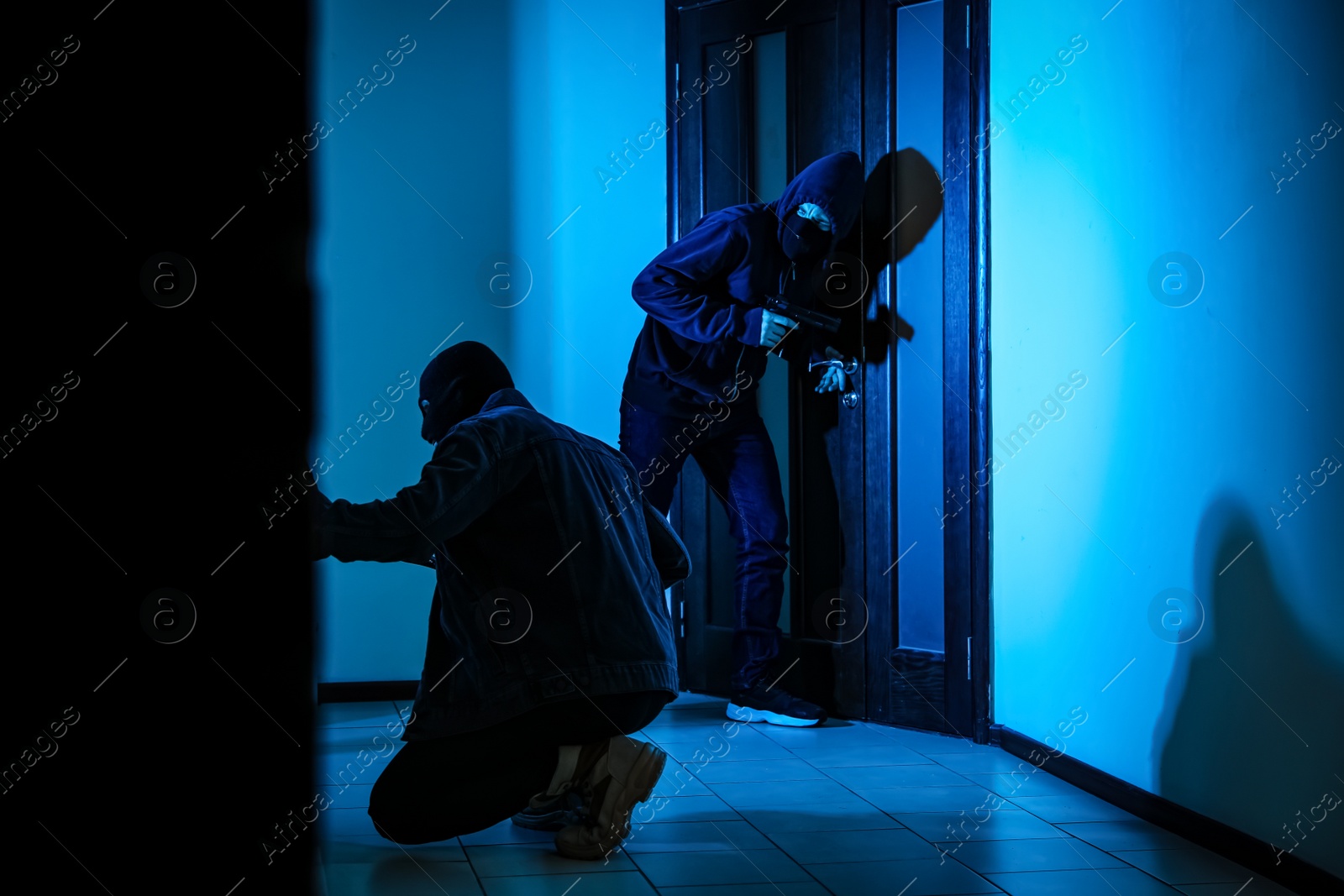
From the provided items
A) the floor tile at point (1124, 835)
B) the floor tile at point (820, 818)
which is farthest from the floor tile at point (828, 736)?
the floor tile at point (1124, 835)

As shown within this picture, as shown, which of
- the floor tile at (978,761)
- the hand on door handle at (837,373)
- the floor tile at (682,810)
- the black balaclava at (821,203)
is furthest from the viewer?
the hand on door handle at (837,373)

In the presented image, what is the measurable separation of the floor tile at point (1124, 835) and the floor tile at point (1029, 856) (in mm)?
39

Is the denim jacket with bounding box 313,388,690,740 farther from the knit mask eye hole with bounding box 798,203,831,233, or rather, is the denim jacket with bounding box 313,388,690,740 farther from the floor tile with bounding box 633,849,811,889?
the knit mask eye hole with bounding box 798,203,831,233

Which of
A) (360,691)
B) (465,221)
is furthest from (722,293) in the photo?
(360,691)

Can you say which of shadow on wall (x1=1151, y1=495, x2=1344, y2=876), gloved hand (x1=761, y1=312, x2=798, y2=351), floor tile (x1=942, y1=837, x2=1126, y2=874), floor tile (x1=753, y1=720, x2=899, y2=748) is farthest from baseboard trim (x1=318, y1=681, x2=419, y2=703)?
shadow on wall (x1=1151, y1=495, x2=1344, y2=876)

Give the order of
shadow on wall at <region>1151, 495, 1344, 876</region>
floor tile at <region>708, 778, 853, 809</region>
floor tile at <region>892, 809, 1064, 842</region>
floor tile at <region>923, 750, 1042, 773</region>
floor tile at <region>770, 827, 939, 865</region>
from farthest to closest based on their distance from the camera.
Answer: floor tile at <region>923, 750, 1042, 773</region>, floor tile at <region>708, 778, 853, 809</region>, floor tile at <region>892, 809, 1064, 842</region>, floor tile at <region>770, 827, 939, 865</region>, shadow on wall at <region>1151, 495, 1344, 876</region>

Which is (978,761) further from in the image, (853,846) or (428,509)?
(428,509)

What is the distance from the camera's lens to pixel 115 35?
2.46 feet

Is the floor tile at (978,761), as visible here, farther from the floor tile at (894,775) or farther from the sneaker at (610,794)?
the sneaker at (610,794)

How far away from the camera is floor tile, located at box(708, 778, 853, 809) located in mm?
2428

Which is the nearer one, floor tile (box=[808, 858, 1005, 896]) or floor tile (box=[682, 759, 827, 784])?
floor tile (box=[808, 858, 1005, 896])

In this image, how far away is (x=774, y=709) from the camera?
10.6 feet

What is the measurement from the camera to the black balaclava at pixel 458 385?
210 cm

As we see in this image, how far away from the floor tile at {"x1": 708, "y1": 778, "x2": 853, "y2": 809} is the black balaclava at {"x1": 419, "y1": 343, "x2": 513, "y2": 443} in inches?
Result: 38.1
